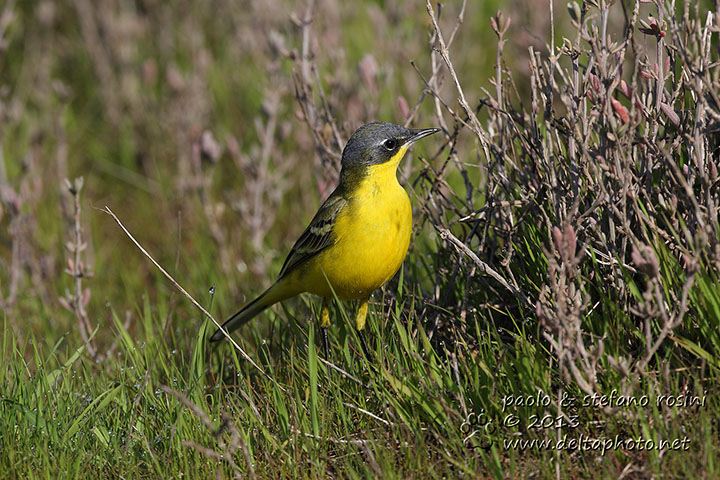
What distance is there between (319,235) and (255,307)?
636 mm

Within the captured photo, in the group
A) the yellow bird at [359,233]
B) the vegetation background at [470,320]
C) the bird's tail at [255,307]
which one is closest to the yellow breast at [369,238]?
the yellow bird at [359,233]

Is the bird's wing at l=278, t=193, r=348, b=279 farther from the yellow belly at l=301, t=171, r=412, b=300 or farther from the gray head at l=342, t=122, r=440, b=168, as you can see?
the gray head at l=342, t=122, r=440, b=168

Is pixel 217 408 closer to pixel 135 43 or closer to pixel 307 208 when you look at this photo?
pixel 307 208

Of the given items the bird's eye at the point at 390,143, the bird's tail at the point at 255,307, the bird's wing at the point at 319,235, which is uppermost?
the bird's eye at the point at 390,143

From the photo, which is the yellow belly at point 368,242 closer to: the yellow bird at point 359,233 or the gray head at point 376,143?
the yellow bird at point 359,233

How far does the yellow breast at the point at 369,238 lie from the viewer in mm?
4309

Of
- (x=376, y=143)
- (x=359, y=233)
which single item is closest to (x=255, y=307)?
(x=359, y=233)

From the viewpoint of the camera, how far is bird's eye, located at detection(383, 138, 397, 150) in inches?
181

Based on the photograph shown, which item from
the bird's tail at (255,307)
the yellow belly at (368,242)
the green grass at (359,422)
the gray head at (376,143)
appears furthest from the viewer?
the bird's tail at (255,307)

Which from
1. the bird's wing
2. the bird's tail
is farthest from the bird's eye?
the bird's tail

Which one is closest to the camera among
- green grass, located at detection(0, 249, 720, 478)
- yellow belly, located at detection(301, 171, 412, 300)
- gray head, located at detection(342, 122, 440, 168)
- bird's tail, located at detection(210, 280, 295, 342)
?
green grass, located at detection(0, 249, 720, 478)

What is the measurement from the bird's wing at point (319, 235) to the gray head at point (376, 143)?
0.25 metres

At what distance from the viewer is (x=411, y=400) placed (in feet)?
11.6

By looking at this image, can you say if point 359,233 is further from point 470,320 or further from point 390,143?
point 470,320
